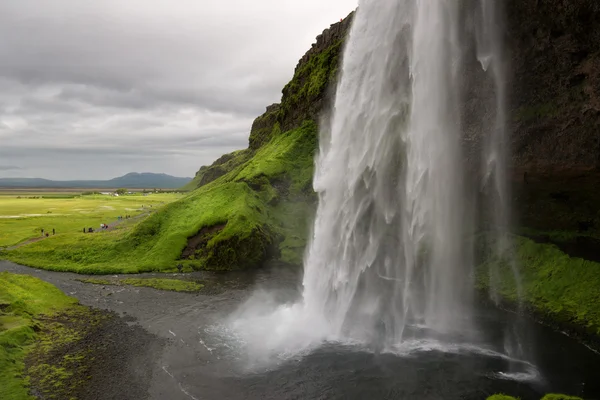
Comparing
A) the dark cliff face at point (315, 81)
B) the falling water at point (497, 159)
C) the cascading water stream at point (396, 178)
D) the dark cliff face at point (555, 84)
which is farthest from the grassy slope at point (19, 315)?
the dark cliff face at point (315, 81)

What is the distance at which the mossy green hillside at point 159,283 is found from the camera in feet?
143

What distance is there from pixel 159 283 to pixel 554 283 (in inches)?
1617

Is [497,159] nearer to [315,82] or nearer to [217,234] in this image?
[217,234]

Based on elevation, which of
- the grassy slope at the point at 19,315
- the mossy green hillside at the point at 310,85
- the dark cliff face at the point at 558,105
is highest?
the mossy green hillside at the point at 310,85

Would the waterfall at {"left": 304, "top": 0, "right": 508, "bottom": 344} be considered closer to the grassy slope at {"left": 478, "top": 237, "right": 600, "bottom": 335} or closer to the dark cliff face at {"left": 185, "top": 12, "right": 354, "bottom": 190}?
the grassy slope at {"left": 478, "top": 237, "right": 600, "bottom": 335}

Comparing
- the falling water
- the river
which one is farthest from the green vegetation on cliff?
the falling water

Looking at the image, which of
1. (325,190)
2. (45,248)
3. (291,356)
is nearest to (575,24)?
(325,190)

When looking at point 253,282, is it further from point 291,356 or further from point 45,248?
point 45,248

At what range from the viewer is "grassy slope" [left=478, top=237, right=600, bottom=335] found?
104 ft

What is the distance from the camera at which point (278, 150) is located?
275ft

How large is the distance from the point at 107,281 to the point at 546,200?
1949 inches

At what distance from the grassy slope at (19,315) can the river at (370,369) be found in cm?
736

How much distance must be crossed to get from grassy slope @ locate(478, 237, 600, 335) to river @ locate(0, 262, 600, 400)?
273 cm

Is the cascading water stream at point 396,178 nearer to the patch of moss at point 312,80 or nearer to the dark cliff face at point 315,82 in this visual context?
the dark cliff face at point 315,82
